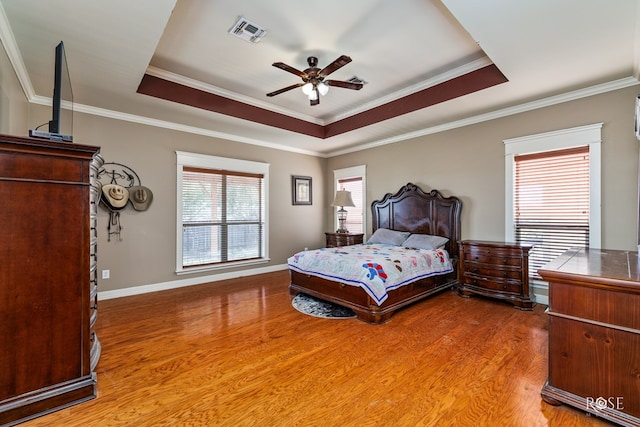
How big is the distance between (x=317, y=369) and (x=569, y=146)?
153 inches

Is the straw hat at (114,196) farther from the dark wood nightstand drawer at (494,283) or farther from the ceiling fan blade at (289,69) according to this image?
the dark wood nightstand drawer at (494,283)

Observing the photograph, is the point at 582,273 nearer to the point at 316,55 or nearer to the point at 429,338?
the point at 429,338

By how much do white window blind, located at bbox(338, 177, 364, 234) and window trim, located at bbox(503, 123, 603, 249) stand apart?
8.69ft

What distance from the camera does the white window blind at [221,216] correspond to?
15.6ft

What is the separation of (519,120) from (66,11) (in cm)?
494

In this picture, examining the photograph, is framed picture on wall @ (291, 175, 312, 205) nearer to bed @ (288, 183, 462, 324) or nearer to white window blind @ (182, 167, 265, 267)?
white window blind @ (182, 167, 265, 267)

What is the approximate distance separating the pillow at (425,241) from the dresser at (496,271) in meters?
0.38

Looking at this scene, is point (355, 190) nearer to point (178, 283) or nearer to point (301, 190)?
point (301, 190)

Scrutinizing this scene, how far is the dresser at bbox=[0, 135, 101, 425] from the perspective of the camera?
164 centimetres

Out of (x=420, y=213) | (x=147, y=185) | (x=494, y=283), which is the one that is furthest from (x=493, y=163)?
(x=147, y=185)

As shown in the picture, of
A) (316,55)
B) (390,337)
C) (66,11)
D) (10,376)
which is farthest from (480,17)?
(10,376)

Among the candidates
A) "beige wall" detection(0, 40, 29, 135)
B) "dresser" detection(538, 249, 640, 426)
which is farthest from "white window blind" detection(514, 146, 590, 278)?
"beige wall" detection(0, 40, 29, 135)

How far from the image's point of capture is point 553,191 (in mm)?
3652

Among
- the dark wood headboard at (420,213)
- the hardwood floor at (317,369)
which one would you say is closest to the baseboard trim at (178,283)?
the hardwood floor at (317,369)
